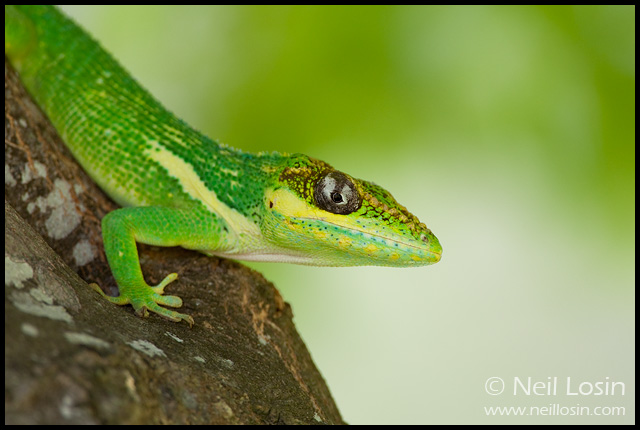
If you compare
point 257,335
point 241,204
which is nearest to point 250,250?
point 241,204

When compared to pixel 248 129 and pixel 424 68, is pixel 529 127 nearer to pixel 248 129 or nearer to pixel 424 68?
pixel 424 68

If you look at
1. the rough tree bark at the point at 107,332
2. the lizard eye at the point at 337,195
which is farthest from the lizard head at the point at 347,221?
the rough tree bark at the point at 107,332

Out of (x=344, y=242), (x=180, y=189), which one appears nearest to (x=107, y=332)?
(x=344, y=242)

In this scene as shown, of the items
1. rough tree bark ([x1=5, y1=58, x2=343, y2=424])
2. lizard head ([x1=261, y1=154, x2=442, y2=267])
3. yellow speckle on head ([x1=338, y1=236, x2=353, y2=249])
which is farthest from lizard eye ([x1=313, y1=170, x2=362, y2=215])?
rough tree bark ([x1=5, y1=58, x2=343, y2=424])

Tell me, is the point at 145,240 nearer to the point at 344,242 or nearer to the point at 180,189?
the point at 180,189

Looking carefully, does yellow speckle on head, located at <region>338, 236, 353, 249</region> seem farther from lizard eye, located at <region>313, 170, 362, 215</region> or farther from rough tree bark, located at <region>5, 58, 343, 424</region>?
rough tree bark, located at <region>5, 58, 343, 424</region>

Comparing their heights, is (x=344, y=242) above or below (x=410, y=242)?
below

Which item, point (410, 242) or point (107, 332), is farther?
point (410, 242)

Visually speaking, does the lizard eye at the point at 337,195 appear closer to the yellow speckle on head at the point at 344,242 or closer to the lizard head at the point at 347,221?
the lizard head at the point at 347,221
